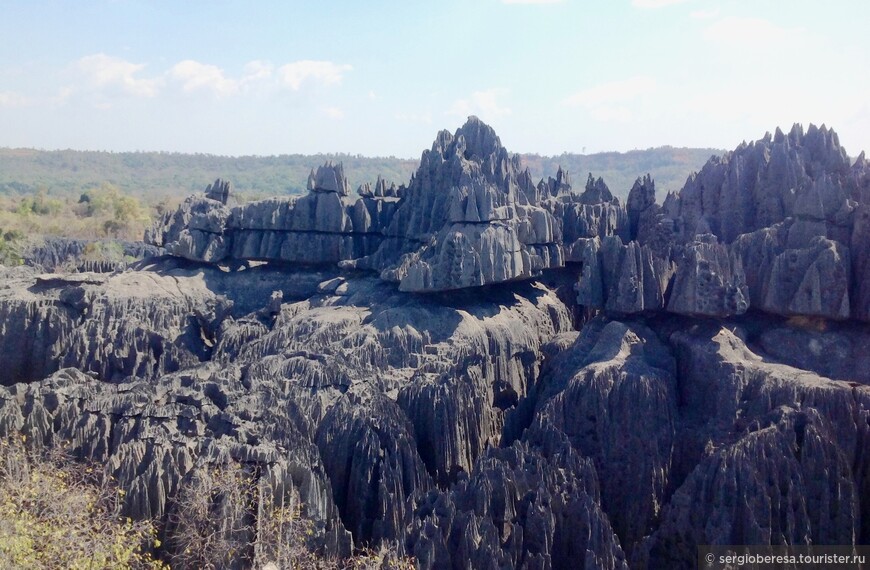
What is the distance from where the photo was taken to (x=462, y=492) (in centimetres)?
2139

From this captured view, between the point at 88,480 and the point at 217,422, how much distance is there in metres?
3.97

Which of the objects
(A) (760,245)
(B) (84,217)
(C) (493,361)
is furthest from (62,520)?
(B) (84,217)

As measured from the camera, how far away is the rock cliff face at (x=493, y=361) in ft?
67.2

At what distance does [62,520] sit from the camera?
1853cm

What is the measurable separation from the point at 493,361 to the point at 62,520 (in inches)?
743

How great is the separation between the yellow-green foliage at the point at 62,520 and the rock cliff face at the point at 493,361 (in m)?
0.95

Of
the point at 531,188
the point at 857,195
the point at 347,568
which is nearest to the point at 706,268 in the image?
the point at 857,195

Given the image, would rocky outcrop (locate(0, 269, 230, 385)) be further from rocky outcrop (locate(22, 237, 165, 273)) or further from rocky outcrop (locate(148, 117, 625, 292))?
rocky outcrop (locate(22, 237, 165, 273))

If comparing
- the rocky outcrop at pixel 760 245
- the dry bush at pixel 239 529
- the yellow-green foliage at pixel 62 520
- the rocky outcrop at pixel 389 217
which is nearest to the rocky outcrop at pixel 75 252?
the rocky outcrop at pixel 389 217

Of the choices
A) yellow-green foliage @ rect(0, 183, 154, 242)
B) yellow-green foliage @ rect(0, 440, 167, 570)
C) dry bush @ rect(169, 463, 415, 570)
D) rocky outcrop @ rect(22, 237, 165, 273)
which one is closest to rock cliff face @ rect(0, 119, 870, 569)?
dry bush @ rect(169, 463, 415, 570)

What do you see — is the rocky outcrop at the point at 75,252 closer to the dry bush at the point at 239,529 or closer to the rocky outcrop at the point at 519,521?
the dry bush at the point at 239,529

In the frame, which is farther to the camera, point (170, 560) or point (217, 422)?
point (217, 422)

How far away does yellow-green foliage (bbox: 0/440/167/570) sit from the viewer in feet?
54.1

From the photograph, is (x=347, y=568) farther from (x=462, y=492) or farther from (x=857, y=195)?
(x=857, y=195)
